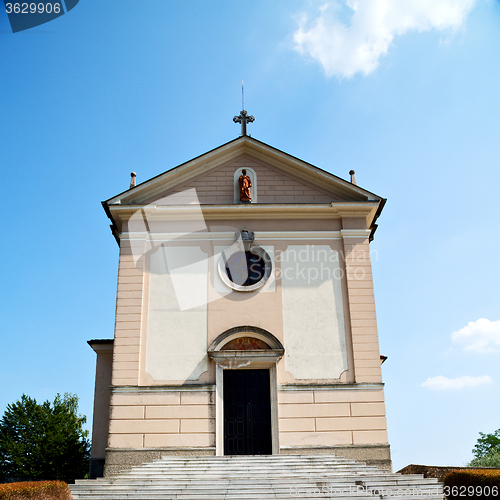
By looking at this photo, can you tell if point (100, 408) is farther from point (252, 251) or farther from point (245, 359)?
point (252, 251)

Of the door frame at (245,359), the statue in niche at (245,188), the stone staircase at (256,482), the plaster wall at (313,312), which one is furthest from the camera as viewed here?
the statue in niche at (245,188)

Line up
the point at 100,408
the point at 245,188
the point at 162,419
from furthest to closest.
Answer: the point at 245,188
the point at 100,408
the point at 162,419

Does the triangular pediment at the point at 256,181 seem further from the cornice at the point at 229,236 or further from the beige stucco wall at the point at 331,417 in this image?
the beige stucco wall at the point at 331,417

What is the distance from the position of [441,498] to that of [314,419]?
408 cm

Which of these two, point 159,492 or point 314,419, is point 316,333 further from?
point 159,492

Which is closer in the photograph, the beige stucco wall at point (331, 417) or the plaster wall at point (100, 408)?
the beige stucco wall at point (331, 417)

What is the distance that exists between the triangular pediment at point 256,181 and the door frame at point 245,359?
4.28m

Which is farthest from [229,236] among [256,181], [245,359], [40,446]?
[40,446]

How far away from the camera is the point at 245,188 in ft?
54.6

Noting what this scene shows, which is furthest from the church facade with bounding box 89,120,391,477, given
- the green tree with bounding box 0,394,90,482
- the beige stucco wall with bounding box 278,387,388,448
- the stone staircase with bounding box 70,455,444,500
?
the green tree with bounding box 0,394,90,482

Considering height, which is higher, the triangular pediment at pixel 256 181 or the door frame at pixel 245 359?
the triangular pediment at pixel 256 181

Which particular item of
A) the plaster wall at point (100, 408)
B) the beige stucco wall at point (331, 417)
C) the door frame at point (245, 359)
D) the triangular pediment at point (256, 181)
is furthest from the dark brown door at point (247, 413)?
the triangular pediment at point (256, 181)

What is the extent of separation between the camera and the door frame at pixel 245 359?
1415 cm

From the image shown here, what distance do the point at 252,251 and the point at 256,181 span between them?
2510 millimetres
